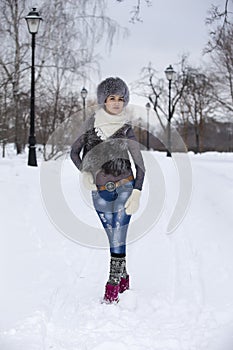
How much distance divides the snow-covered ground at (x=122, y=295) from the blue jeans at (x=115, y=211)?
0.46 meters

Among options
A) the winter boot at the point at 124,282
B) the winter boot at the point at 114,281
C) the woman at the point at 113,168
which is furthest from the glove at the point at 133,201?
the winter boot at the point at 124,282

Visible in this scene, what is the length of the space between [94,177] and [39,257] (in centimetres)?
157

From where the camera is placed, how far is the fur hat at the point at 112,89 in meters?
3.82

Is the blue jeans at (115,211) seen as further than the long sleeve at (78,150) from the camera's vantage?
No

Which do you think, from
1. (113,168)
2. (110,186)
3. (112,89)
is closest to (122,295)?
(110,186)

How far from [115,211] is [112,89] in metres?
0.96

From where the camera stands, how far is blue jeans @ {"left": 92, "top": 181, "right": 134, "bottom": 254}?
377 cm

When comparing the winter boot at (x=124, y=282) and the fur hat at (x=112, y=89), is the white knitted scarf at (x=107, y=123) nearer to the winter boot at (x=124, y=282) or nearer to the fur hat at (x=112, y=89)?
the fur hat at (x=112, y=89)

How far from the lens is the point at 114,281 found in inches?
149

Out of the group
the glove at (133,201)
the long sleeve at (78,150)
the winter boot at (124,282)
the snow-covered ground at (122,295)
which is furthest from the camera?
the winter boot at (124,282)

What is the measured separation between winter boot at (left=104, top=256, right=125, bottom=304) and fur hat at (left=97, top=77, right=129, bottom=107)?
128 centimetres

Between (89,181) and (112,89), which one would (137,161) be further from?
(112,89)

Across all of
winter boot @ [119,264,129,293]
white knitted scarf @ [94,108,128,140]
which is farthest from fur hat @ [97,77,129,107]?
winter boot @ [119,264,129,293]

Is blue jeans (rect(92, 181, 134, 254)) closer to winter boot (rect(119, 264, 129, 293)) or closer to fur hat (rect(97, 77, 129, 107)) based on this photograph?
winter boot (rect(119, 264, 129, 293))
